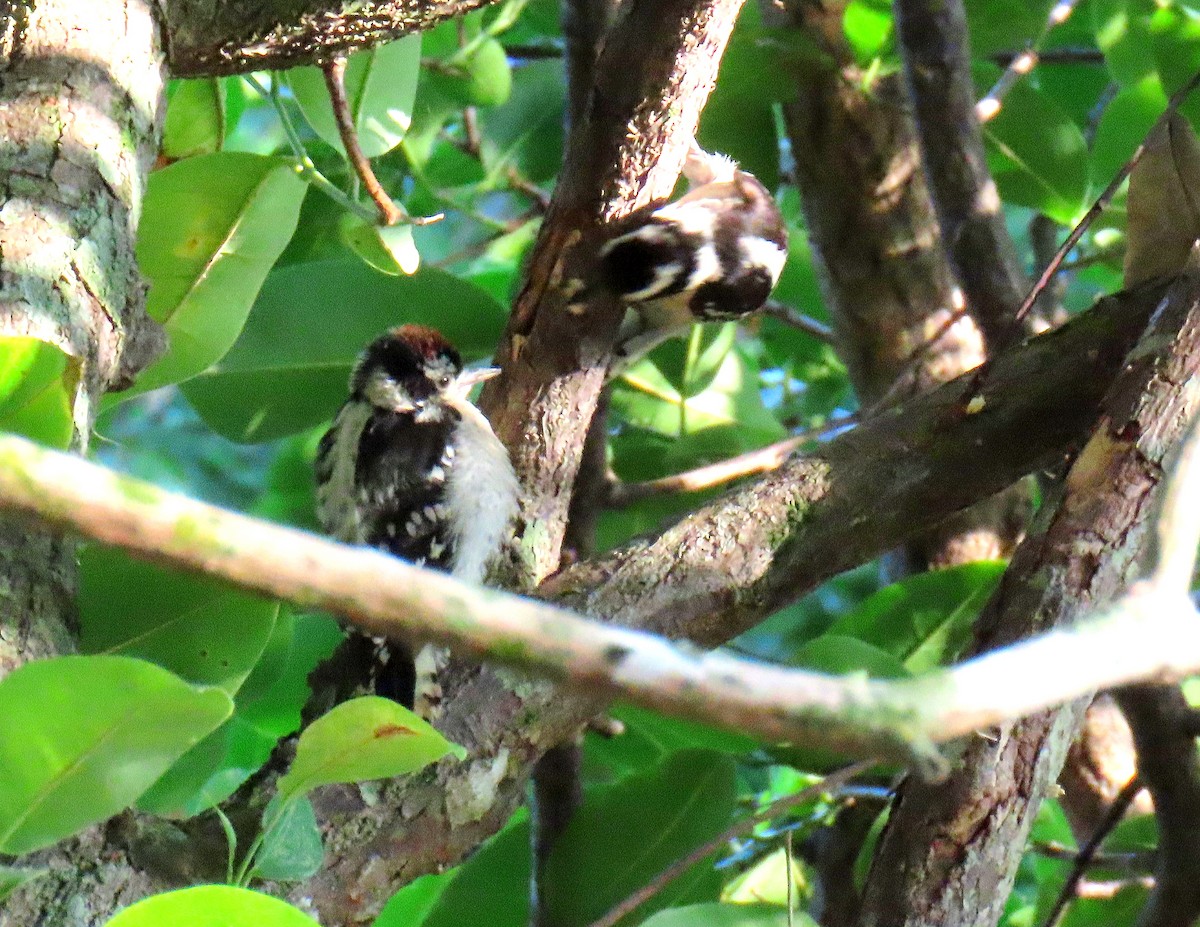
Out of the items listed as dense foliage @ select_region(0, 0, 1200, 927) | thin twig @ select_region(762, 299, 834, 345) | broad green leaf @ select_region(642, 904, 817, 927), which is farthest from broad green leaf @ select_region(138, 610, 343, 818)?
thin twig @ select_region(762, 299, 834, 345)

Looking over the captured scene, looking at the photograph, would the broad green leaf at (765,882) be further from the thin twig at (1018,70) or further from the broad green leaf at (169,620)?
the thin twig at (1018,70)

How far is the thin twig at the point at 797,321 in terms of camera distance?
2.70 meters

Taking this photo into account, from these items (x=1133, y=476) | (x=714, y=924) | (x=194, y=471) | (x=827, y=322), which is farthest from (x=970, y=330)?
(x=194, y=471)

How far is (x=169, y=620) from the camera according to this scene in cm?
126

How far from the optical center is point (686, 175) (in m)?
2.41

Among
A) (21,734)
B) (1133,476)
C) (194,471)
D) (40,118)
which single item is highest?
(40,118)

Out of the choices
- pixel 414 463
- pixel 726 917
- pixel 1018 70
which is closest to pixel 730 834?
pixel 726 917

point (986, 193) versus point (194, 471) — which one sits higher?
point (986, 193)

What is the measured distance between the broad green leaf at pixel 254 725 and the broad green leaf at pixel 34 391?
17.4 inches

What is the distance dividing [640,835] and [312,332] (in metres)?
0.81

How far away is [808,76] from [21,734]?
1851mm

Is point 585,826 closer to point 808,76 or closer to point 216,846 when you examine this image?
point 216,846

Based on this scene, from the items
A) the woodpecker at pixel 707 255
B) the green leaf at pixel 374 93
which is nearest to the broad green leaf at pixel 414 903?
the woodpecker at pixel 707 255

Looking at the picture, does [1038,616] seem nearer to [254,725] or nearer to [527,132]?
[254,725]
